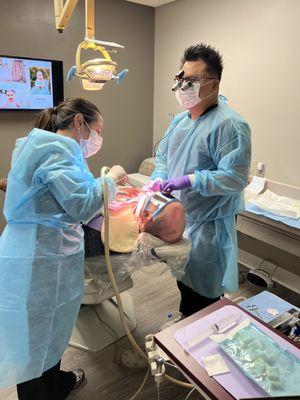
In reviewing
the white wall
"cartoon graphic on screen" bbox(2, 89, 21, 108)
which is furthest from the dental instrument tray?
"cartoon graphic on screen" bbox(2, 89, 21, 108)

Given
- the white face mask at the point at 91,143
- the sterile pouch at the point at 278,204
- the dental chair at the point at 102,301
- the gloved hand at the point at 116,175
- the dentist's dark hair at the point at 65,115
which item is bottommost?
the dental chair at the point at 102,301

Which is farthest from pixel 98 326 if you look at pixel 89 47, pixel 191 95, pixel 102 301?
pixel 89 47

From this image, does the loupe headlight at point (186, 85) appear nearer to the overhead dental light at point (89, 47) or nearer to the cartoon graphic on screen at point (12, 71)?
the overhead dental light at point (89, 47)

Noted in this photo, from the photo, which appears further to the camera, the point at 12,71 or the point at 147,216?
the point at 12,71

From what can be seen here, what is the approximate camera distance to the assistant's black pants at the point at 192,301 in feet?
5.33

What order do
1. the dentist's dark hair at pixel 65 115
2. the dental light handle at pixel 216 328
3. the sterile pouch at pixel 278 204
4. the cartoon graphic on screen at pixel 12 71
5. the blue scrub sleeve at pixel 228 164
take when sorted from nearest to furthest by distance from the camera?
1. the dental light handle at pixel 216 328
2. the dentist's dark hair at pixel 65 115
3. the blue scrub sleeve at pixel 228 164
4. the sterile pouch at pixel 278 204
5. the cartoon graphic on screen at pixel 12 71

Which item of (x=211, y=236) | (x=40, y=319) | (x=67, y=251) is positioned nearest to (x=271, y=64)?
(x=211, y=236)

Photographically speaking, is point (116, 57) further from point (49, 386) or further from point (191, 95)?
point (49, 386)

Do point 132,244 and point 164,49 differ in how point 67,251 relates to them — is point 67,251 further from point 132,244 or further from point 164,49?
point 164,49

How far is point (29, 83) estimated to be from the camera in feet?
8.36

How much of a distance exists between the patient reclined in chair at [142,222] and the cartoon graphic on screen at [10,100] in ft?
5.32

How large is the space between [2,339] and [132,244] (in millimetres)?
593

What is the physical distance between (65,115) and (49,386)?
1.12 meters

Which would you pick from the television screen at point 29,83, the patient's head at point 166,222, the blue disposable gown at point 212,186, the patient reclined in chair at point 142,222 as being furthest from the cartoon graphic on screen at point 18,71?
the patient's head at point 166,222
